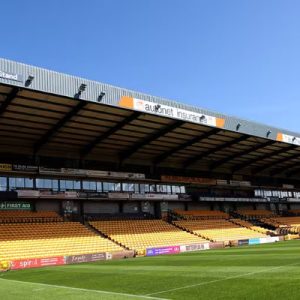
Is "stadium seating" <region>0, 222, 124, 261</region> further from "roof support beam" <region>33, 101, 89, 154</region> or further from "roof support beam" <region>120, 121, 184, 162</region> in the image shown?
"roof support beam" <region>120, 121, 184, 162</region>

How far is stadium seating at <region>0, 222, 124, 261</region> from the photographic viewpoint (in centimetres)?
3151

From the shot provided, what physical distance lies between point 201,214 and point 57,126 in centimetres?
2681

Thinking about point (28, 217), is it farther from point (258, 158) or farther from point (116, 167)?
point (258, 158)

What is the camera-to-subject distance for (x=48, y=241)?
34.8 m

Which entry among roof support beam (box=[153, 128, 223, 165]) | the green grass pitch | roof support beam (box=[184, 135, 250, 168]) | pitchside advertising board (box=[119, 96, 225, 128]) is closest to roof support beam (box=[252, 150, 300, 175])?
roof support beam (box=[184, 135, 250, 168])

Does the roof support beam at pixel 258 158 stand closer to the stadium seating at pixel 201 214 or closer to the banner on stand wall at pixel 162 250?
the stadium seating at pixel 201 214

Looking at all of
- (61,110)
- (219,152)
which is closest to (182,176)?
(219,152)

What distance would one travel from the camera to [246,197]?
204 ft

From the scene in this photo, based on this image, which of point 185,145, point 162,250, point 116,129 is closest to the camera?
point 162,250

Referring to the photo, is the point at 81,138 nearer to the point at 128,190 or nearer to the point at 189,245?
the point at 128,190

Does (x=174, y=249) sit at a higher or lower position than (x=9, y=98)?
lower

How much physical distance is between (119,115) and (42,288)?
2101cm

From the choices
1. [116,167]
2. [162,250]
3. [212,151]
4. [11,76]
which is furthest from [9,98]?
[212,151]

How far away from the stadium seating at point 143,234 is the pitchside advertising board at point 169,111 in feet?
38.8
